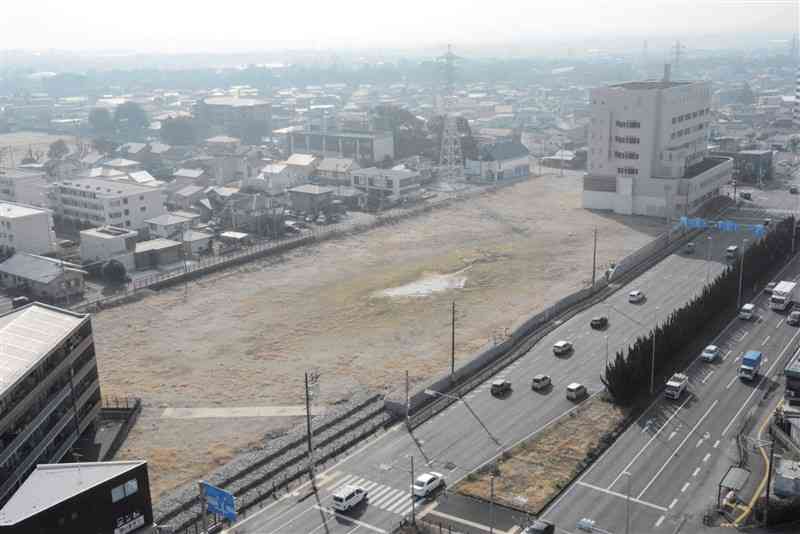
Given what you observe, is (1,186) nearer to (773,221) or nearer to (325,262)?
(325,262)

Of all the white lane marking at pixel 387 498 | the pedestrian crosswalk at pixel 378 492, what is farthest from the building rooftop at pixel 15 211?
the white lane marking at pixel 387 498

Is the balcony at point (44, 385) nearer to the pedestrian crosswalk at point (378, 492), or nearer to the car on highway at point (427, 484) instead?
the pedestrian crosswalk at point (378, 492)

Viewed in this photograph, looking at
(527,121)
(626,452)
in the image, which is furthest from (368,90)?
(626,452)

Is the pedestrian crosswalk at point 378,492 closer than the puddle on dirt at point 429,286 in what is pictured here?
Yes

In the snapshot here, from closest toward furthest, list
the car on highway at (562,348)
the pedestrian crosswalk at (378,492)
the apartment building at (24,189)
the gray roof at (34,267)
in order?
the pedestrian crosswalk at (378,492)
the car on highway at (562,348)
the gray roof at (34,267)
the apartment building at (24,189)

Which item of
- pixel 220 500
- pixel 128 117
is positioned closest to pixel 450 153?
pixel 128 117
